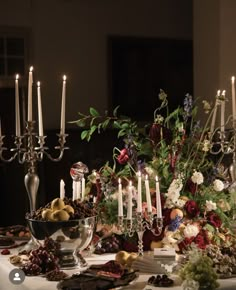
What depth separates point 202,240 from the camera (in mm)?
2066

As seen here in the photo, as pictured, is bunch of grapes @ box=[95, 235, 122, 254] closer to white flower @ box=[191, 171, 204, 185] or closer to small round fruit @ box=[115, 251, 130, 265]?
small round fruit @ box=[115, 251, 130, 265]

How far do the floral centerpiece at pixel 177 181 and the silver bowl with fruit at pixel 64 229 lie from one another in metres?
0.25

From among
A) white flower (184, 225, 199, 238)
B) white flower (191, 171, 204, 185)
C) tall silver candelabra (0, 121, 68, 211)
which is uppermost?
tall silver candelabra (0, 121, 68, 211)

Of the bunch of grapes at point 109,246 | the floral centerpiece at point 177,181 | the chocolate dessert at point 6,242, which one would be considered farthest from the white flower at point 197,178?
the chocolate dessert at point 6,242

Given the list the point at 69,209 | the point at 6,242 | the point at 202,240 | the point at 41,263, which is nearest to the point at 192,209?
the point at 202,240

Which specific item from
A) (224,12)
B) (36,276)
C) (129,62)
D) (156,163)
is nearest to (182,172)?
(156,163)

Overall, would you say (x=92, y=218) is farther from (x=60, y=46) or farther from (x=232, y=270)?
(x=60, y=46)

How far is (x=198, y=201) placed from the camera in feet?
7.54

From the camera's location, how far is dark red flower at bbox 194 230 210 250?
80.7 inches

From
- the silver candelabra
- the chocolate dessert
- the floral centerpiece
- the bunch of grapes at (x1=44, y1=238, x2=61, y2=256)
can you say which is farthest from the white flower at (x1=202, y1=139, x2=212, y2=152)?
the chocolate dessert

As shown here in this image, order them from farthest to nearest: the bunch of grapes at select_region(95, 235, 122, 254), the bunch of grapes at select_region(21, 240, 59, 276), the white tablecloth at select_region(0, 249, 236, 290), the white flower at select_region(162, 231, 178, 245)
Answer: the bunch of grapes at select_region(95, 235, 122, 254)
the white flower at select_region(162, 231, 178, 245)
the bunch of grapes at select_region(21, 240, 59, 276)
the white tablecloth at select_region(0, 249, 236, 290)

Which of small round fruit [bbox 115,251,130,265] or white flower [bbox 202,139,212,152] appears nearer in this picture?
small round fruit [bbox 115,251,130,265]

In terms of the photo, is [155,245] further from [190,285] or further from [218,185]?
[190,285]

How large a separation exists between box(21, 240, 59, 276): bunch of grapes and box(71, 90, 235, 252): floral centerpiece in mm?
378
